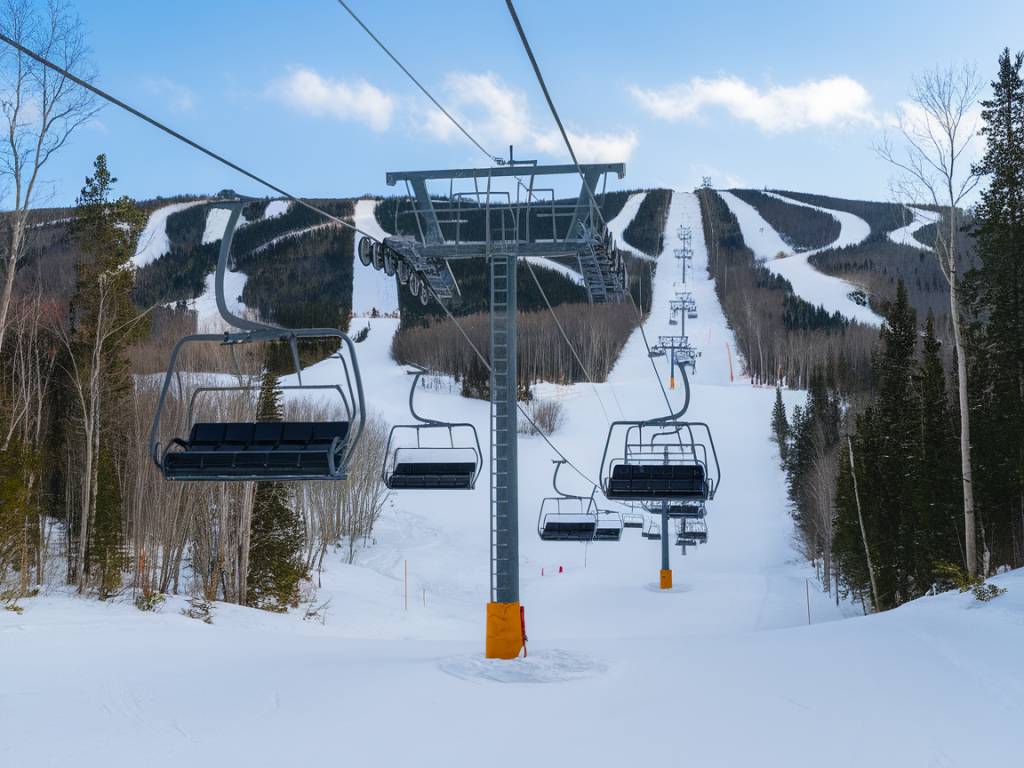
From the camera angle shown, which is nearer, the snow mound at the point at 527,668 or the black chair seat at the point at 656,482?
the snow mound at the point at 527,668

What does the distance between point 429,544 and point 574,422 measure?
2198 centimetres

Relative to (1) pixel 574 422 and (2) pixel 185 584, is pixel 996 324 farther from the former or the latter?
A: (1) pixel 574 422

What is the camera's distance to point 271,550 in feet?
79.9

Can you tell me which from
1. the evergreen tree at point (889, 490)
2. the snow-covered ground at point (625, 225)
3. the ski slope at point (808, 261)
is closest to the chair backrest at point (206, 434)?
the evergreen tree at point (889, 490)

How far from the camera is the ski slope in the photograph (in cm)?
10812

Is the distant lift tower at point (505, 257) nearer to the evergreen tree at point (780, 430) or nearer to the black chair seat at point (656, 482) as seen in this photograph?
the black chair seat at point (656, 482)

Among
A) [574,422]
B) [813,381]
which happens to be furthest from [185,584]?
[813,381]

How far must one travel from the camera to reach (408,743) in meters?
7.34

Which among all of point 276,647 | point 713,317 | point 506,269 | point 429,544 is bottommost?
point 429,544

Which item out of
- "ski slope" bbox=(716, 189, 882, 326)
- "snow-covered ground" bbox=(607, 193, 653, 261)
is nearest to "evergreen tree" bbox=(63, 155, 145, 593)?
"ski slope" bbox=(716, 189, 882, 326)

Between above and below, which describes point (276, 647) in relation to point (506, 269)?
below

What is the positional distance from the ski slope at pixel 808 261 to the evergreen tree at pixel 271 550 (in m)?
88.8

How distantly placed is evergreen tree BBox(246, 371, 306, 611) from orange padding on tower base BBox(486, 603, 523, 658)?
48.7ft

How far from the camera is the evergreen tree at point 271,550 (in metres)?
24.0
